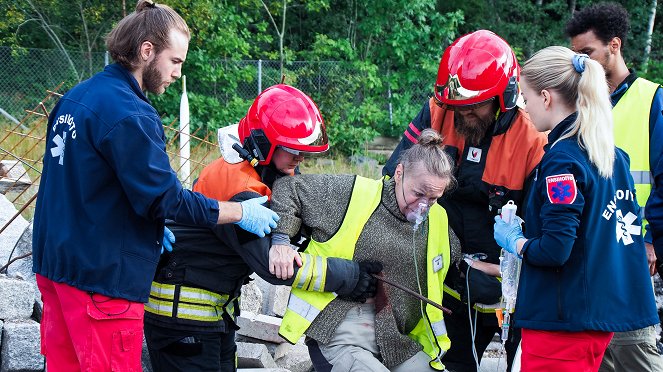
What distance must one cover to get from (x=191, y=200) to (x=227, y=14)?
40.2 feet

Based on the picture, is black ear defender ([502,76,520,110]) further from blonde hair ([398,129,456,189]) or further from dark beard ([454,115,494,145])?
blonde hair ([398,129,456,189])

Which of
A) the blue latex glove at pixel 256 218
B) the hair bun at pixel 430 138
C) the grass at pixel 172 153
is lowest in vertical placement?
the grass at pixel 172 153

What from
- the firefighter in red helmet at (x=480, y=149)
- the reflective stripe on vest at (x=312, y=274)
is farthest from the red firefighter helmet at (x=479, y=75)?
the reflective stripe on vest at (x=312, y=274)

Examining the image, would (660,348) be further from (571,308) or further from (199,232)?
(199,232)

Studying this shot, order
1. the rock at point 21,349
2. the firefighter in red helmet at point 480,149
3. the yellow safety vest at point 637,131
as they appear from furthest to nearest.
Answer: the rock at point 21,349 < the yellow safety vest at point 637,131 < the firefighter in red helmet at point 480,149

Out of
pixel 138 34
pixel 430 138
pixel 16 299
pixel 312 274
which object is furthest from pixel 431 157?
pixel 16 299

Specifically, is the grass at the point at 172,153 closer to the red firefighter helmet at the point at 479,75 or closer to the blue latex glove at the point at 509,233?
the red firefighter helmet at the point at 479,75

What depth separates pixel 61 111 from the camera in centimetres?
323

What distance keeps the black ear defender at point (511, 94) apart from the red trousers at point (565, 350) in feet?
3.81

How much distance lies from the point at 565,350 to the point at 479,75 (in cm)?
134

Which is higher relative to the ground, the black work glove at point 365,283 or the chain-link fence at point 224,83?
the black work glove at point 365,283

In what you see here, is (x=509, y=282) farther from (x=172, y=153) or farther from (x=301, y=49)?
(x=301, y=49)

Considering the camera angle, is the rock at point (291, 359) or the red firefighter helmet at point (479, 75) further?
the rock at point (291, 359)

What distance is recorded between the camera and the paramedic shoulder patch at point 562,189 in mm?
3158
